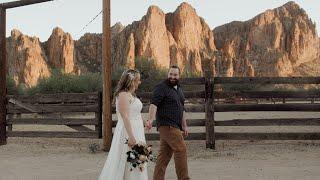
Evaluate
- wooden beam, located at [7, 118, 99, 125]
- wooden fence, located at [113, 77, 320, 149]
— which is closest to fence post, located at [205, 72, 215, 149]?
wooden fence, located at [113, 77, 320, 149]

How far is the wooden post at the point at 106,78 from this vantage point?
11359mm

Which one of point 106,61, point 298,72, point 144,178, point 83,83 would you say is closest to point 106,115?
point 106,61

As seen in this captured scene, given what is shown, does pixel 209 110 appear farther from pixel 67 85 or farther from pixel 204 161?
pixel 67 85

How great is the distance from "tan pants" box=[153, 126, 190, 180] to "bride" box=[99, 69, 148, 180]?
61 centimetres

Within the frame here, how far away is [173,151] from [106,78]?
5108mm

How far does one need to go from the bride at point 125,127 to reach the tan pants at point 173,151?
61cm

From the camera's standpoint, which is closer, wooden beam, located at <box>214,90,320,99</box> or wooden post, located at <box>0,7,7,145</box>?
wooden beam, located at <box>214,90,320,99</box>

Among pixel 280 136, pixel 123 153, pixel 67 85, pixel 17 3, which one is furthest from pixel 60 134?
pixel 67 85

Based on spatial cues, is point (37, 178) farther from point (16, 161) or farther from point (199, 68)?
point (199, 68)

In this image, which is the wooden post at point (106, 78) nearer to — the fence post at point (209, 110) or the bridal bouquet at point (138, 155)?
the fence post at point (209, 110)

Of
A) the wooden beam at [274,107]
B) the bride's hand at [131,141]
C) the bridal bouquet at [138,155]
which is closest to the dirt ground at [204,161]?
the wooden beam at [274,107]

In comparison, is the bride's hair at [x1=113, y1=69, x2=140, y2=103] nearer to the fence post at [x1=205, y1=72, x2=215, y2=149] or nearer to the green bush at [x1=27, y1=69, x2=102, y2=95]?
the fence post at [x1=205, y1=72, x2=215, y2=149]

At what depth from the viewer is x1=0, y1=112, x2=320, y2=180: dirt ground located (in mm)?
8266

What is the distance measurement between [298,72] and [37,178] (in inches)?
5382
